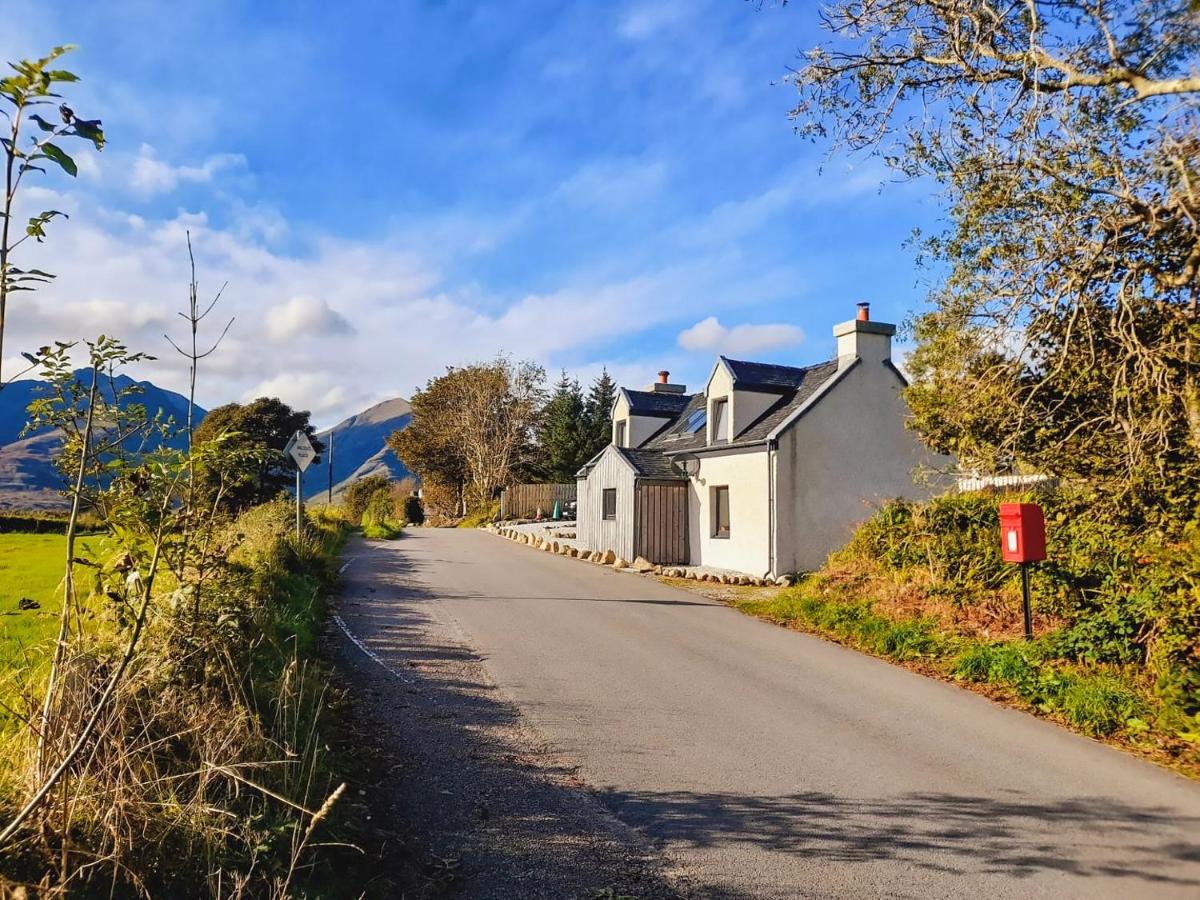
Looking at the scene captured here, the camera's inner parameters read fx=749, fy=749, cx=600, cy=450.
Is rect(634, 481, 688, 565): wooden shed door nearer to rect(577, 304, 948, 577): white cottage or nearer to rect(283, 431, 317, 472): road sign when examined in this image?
rect(577, 304, 948, 577): white cottage

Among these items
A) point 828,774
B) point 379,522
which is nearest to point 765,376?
point 828,774

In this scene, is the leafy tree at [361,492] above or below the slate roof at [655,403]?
below

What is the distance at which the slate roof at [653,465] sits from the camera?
21484mm

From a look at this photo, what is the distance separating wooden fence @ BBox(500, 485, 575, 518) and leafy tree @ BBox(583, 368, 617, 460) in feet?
17.2

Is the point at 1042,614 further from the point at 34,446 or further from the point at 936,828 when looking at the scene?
the point at 34,446

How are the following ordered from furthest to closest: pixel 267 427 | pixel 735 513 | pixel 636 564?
1. pixel 267 427
2. pixel 636 564
3. pixel 735 513

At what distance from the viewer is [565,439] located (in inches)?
1750

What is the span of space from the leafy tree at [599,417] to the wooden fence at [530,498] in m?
5.23

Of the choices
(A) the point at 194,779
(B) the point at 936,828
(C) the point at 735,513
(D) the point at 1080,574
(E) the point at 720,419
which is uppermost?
(E) the point at 720,419

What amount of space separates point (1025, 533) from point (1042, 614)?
1.68 m

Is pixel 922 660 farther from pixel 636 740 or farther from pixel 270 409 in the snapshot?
pixel 270 409

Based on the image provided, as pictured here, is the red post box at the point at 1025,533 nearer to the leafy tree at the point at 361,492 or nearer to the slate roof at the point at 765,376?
the slate roof at the point at 765,376

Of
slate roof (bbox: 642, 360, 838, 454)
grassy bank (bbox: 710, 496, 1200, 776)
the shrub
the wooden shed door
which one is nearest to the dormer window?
slate roof (bbox: 642, 360, 838, 454)

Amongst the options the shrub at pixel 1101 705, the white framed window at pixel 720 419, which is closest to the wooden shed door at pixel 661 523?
the white framed window at pixel 720 419
